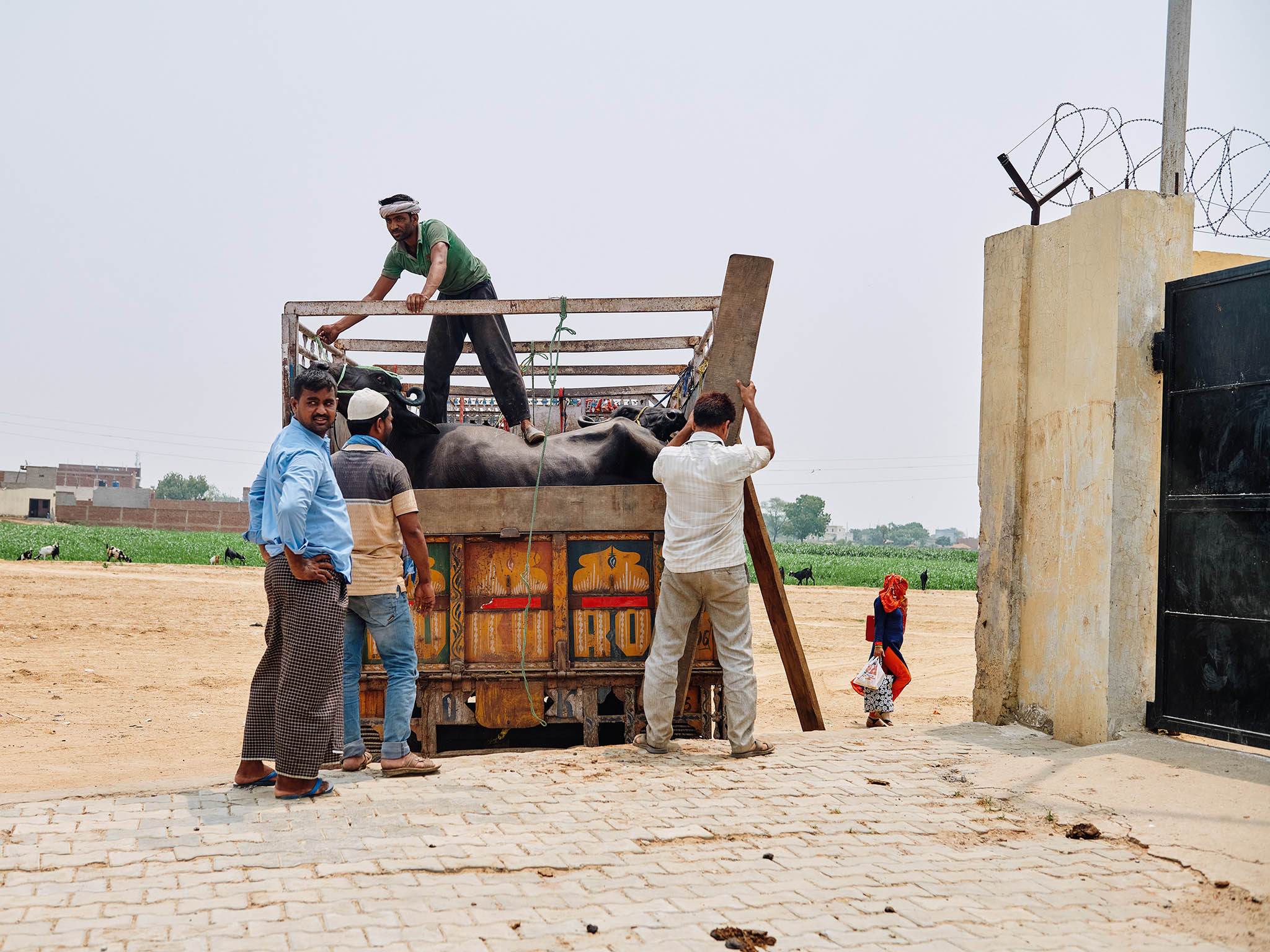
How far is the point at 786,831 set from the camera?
4.05 m

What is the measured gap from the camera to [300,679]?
14.6 feet

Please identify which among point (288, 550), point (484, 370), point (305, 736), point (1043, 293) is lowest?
point (305, 736)

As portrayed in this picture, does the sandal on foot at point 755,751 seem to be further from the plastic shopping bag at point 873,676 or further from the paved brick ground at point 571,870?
the plastic shopping bag at point 873,676

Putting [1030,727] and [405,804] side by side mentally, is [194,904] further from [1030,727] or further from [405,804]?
[1030,727]

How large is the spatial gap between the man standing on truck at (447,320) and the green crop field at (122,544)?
61.0ft

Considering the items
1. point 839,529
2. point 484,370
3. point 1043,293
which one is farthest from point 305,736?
point 839,529

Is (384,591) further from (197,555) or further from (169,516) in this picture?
(169,516)

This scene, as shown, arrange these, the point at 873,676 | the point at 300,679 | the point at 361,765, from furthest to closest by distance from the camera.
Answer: the point at 873,676 → the point at 361,765 → the point at 300,679

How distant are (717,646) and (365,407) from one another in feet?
7.40

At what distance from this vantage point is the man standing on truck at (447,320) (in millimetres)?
6250

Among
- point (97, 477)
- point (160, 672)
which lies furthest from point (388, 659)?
point (97, 477)

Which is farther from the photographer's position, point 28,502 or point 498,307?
point 28,502

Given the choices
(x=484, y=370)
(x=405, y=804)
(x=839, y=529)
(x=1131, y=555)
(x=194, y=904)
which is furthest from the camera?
(x=839, y=529)

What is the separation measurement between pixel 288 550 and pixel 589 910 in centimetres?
210
